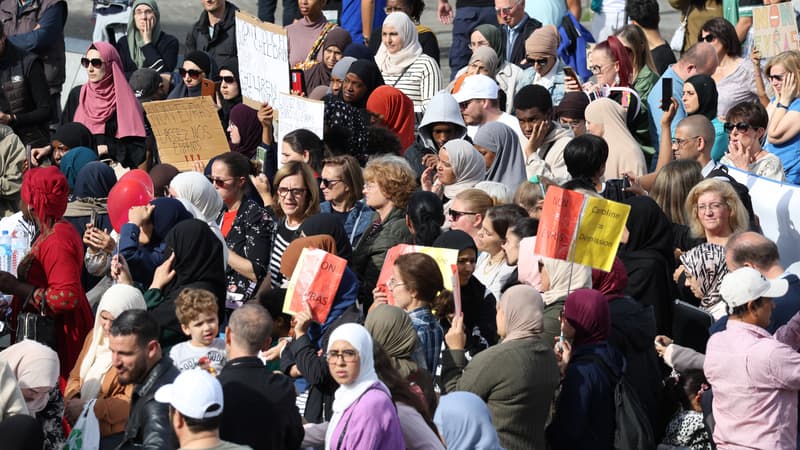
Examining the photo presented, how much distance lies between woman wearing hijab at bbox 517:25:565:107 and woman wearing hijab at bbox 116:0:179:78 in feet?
11.9

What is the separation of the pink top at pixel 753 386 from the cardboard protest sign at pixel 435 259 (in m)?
1.40

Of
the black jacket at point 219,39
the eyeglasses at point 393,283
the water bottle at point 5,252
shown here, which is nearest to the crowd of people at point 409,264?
the eyeglasses at point 393,283

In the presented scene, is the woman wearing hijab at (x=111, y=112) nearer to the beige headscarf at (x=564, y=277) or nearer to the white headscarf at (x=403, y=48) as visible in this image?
the white headscarf at (x=403, y=48)

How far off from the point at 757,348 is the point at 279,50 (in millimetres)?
5803

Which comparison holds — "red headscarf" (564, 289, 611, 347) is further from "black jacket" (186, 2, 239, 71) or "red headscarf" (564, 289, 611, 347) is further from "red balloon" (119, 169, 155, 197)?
"black jacket" (186, 2, 239, 71)

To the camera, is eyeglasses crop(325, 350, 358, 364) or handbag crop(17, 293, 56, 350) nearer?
eyeglasses crop(325, 350, 358, 364)

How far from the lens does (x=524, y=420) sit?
282 inches

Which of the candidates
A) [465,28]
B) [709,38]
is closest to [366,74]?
[709,38]

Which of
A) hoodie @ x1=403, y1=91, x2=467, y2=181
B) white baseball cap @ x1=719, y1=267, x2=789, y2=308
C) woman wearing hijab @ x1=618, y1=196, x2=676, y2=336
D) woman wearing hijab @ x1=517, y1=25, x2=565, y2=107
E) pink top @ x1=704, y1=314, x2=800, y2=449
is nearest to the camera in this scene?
pink top @ x1=704, y1=314, x2=800, y2=449

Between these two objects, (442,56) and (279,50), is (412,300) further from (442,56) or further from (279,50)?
(442,56)

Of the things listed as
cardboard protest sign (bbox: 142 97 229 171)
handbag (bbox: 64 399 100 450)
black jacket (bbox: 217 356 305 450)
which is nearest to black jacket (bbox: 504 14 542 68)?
cardboard protest sign (bbox: 142 97 229 171)

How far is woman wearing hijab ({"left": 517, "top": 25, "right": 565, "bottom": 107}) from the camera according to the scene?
40.8 ft

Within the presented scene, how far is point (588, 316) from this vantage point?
7.43 meters

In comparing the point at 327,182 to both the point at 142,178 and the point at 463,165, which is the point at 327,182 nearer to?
the point at 463,165
